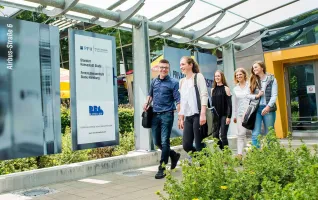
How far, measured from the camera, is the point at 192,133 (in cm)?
515

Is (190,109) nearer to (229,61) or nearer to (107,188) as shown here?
(107,188)

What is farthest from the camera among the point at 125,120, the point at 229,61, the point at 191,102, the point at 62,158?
the point at 125,120

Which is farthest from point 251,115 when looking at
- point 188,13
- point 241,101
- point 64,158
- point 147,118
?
point 64,158

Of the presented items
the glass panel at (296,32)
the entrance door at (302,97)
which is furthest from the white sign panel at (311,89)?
the glass panel at (296,32)

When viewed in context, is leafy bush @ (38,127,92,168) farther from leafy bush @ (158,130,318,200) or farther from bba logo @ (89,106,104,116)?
leafy bush @ (158,130,318,200)

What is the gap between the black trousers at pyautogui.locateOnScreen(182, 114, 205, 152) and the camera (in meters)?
5.07

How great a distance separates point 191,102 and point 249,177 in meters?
2.38

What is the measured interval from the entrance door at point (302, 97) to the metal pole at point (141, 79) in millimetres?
7352

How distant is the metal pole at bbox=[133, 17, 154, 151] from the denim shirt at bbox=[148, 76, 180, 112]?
133cm

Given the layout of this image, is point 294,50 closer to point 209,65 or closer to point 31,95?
point 209,65

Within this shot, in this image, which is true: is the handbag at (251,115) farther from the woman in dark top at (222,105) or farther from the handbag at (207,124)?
the handbag at (207,124)

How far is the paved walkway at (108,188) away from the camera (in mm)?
4273

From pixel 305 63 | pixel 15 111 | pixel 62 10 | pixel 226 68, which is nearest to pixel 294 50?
pixel 305 63

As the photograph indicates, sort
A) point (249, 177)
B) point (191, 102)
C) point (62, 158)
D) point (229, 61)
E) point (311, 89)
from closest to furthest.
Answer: point (249, 177), point (191, 102), point (62, 158), point (229, 61), point (311, 89)
